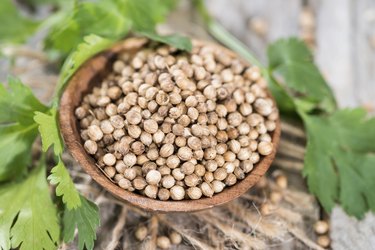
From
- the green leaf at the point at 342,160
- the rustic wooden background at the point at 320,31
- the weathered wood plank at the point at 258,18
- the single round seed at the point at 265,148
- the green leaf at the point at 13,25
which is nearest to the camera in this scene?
the single round seed at the point at 265,148

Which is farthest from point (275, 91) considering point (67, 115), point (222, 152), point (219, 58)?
point (67, 115)

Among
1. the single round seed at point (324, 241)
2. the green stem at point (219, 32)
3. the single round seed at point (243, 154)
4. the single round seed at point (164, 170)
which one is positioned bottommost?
the single round seed at point (324, 241)

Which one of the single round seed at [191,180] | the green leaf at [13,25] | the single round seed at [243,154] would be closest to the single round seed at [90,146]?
the single round seed at [191,180]

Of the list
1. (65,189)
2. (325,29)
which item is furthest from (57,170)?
(325,29)

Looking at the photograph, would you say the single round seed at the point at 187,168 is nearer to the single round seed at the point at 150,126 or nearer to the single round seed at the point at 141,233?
the single round seed at the point at 150,126

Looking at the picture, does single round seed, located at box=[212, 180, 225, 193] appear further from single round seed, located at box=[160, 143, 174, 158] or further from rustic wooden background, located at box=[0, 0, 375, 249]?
rustic wooden background, located at box=[0, 0, 375, 249]

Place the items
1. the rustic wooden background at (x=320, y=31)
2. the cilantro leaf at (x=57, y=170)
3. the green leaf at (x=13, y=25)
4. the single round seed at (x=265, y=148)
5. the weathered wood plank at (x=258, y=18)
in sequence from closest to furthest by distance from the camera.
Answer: the cilantro leaf at (x=57, y=170) < the single round seed at (x=265, y=148) < the green leaf at (x=13, y=25) < the rustic wooden background at (x=320, y=31) < the weathered wood plank at (x=258, y=18)

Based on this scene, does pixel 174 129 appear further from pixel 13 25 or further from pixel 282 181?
pixel 13 25
